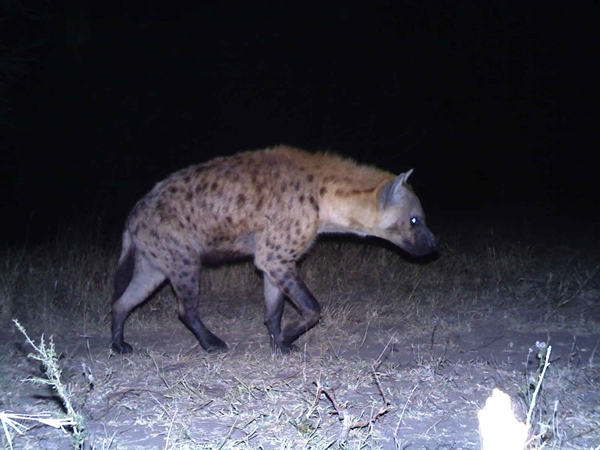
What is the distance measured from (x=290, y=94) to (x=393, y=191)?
6245 mm

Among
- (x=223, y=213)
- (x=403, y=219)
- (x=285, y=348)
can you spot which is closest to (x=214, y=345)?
(x=285, y=348)

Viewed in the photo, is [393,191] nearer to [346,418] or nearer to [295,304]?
[295,304]

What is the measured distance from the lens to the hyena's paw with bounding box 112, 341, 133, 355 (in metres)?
3.62

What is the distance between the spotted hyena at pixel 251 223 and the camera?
3.70m

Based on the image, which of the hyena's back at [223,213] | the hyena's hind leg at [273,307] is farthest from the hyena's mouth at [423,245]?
the hyena's hind leg at [273,307]

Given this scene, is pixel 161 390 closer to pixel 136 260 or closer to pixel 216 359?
pixel 216 359

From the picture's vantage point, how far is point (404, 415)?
2631mm

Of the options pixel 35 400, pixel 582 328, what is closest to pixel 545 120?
pixel 582 328

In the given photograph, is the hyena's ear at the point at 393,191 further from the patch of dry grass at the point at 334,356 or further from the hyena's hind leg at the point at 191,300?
the hyena's hind leg at the point at 191,300

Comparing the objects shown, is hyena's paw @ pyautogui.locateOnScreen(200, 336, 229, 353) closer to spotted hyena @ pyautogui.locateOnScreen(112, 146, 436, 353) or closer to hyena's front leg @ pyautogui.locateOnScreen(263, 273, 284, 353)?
spotted hyena @ pyautogui.locateOnScreen(112, 146, 436, 353)

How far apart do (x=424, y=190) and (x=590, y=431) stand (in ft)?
32.2

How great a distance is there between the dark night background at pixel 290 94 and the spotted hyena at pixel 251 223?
14.9 ft

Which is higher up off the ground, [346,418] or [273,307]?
[346,418]

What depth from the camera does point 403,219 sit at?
3.99 m
